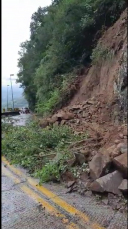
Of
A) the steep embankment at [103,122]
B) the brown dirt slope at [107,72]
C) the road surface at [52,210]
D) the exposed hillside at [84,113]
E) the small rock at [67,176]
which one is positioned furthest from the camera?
the brown dirt slope at [107,72]

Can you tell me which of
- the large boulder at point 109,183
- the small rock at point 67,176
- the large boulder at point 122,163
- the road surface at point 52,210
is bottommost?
the road surface at point 52,210

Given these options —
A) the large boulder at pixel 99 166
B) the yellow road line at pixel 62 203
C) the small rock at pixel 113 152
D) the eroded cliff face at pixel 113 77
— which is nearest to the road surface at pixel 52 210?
the yellow road line at pixel 62 203

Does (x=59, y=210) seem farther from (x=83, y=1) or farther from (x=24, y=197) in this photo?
(x=83, y=1)

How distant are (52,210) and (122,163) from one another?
936 mm

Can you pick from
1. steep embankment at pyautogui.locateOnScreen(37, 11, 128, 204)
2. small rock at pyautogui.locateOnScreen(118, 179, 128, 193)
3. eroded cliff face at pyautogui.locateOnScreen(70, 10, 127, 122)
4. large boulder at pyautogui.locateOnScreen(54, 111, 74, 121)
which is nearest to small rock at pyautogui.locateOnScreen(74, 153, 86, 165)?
steep embankment at pyautogui.locateOnScreen(37, 11, 128, 204)

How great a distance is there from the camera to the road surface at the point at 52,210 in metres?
2.44

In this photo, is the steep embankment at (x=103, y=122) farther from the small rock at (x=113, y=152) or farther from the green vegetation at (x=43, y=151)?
the green vegetation at (x=43, y=151)

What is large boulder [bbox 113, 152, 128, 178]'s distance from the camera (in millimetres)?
2464

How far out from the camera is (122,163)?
2.51m

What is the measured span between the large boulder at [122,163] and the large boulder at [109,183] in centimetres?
7

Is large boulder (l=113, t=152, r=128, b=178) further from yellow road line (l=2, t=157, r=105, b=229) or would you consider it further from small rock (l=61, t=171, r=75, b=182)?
small rock (l=61, t=171, r=75, b=182)

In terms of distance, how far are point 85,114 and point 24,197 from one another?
3.04 meters

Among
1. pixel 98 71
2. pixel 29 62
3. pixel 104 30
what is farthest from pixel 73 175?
pixel 29 62

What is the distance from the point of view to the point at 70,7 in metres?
9.45
